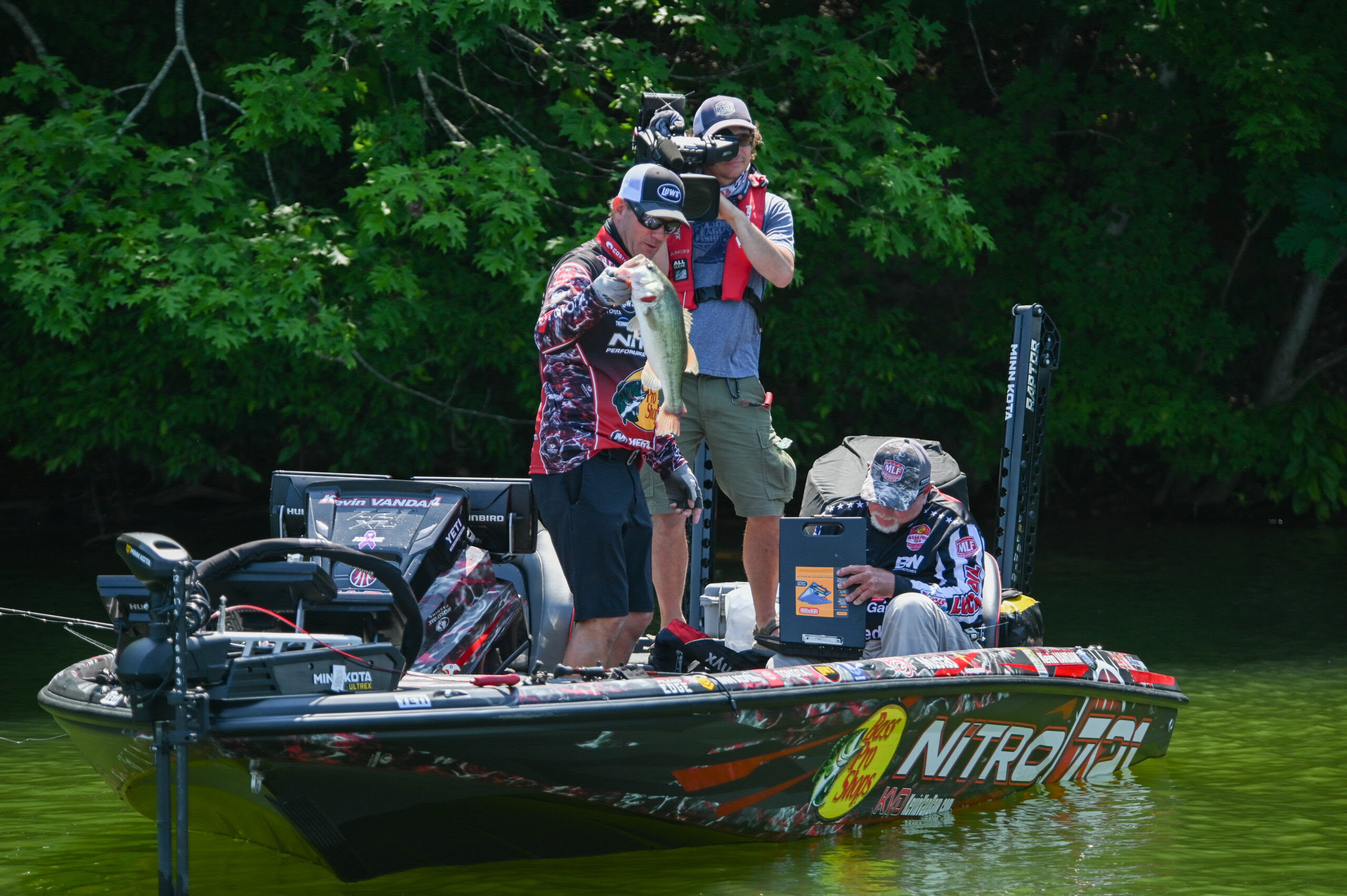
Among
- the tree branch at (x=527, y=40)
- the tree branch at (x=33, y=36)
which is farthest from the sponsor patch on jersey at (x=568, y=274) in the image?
the tree branch at (x=33, y=36)

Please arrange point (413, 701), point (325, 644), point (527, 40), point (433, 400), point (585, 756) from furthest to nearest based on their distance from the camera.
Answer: point (433, 400) → point (527, 40) → point (585, 756) → point (325, 644) → point (413, 701)

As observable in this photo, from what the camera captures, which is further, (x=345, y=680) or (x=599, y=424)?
(x=599, y=424)

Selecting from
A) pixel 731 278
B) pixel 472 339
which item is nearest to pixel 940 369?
pixel 472 339

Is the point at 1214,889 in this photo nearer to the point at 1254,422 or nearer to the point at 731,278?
the point at 731,278

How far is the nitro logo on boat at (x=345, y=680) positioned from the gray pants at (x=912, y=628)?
1.47m

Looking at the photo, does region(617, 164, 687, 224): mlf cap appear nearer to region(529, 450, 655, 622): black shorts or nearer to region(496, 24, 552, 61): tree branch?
region(529, 450, 655, 622): black shorts

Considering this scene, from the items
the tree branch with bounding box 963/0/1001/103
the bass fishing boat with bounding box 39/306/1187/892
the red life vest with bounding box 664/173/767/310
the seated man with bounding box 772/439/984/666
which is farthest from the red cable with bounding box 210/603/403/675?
the tree branch with bounding box 963/0/1001/103

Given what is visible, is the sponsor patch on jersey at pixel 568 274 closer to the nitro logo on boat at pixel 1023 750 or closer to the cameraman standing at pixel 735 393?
the cameraman standing at pixel 735 393

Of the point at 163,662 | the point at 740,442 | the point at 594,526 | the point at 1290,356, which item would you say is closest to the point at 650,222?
the point at 594,526

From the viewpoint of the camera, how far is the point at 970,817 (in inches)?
199

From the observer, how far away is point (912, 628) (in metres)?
4.84

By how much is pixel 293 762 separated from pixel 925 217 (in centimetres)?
753

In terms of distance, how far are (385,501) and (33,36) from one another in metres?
7.66

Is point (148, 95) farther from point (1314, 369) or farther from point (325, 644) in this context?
point (1314, 369)
